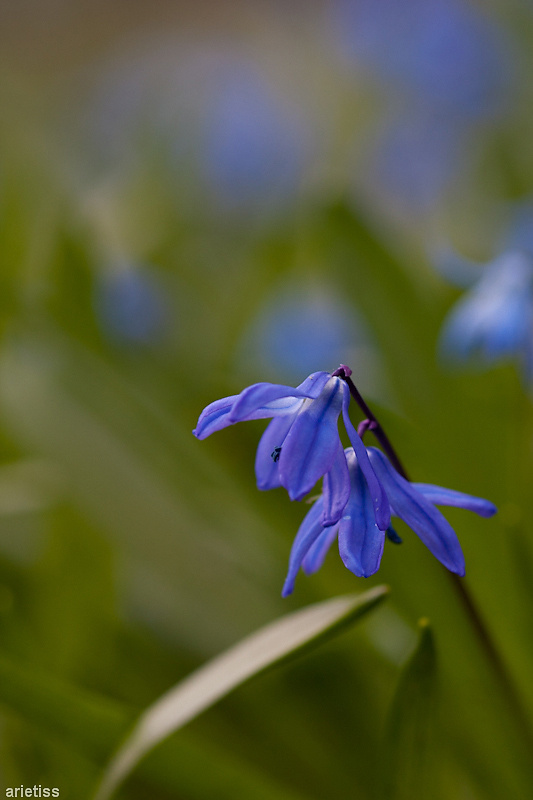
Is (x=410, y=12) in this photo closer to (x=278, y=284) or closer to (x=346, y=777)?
(x=278, y=284)

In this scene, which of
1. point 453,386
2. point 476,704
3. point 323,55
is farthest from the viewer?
point 323,55

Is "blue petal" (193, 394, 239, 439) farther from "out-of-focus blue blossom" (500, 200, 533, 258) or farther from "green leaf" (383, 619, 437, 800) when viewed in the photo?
"out-of-focus blue blossom" (500, 200, 533, 258)

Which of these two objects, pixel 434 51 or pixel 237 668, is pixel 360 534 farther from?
pixel 434 51

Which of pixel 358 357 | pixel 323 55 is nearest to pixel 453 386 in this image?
pixel 358 357

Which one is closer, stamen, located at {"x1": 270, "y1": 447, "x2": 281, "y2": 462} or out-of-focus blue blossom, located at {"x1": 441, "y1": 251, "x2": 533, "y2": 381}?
stamen, located at {"x1": 270, "y1": 447, "x2": 281, "y2": 462}

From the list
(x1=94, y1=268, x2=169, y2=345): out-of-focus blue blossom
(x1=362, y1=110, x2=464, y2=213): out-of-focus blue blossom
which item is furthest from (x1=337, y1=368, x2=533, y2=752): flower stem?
(x1=362, y1=110, x2=464, y2=213): out-of-focus blue blossom

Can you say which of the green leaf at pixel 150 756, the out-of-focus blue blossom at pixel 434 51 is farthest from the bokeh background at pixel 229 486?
the out-of-focus blue blossom at pixel 434 51

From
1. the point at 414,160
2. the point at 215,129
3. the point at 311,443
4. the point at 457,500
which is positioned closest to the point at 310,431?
the point at 311,443
